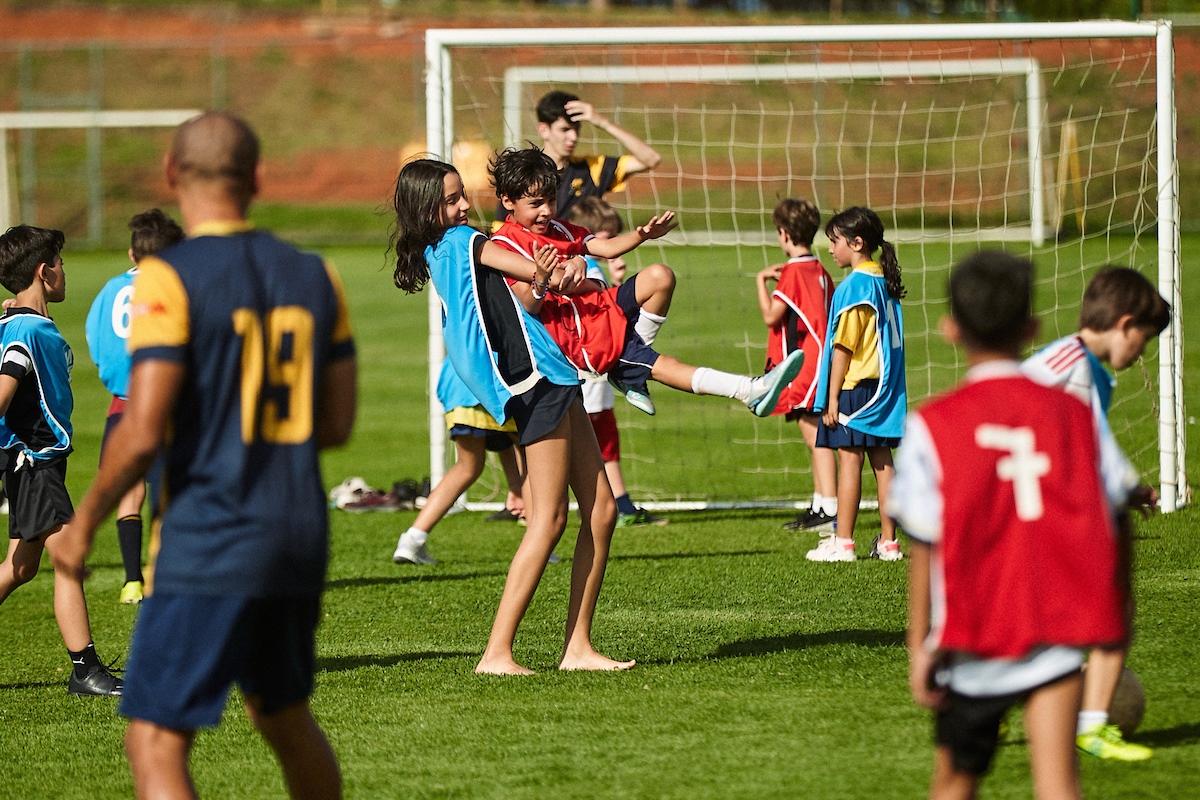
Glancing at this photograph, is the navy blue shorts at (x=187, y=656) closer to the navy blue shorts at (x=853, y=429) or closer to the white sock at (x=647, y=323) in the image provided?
the white sock at (x=647, y=323)

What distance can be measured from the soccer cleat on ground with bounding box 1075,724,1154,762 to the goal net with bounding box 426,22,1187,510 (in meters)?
4.20

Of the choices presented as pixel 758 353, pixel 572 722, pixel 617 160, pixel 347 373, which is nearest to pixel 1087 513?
pixel 347 373

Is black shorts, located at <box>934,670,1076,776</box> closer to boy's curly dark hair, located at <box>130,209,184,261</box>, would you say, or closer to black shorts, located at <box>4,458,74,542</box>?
black shorts, located at <box>4,458,74,542</box>

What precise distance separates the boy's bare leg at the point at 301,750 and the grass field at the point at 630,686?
0.92m

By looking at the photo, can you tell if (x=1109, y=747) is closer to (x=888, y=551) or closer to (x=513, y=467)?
(x=888, y=551)

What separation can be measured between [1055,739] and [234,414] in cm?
177

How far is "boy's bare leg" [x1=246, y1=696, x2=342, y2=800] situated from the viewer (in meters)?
3.11

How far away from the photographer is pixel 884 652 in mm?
5418

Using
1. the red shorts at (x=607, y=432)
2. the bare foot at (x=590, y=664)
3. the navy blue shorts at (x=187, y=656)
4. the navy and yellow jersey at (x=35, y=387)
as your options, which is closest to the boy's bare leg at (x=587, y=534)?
the bare foot at (x=590, y=664)

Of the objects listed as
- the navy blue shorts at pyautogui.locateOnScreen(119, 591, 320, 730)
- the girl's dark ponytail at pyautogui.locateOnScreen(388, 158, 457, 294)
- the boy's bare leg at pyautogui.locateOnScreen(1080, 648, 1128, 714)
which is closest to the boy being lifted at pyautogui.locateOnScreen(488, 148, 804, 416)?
the girl's dark ponytail at pyautogui.locateOnScreen(388, 158, 457, 294)

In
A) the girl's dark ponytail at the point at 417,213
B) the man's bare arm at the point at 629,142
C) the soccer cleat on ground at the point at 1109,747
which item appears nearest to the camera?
the soccer cleat on ground at the point at 1109,747

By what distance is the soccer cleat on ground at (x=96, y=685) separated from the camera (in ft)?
17.5

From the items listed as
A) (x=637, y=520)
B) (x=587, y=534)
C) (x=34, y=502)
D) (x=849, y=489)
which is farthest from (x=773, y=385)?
(x=637, y=520)

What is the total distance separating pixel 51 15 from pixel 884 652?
4617cm
